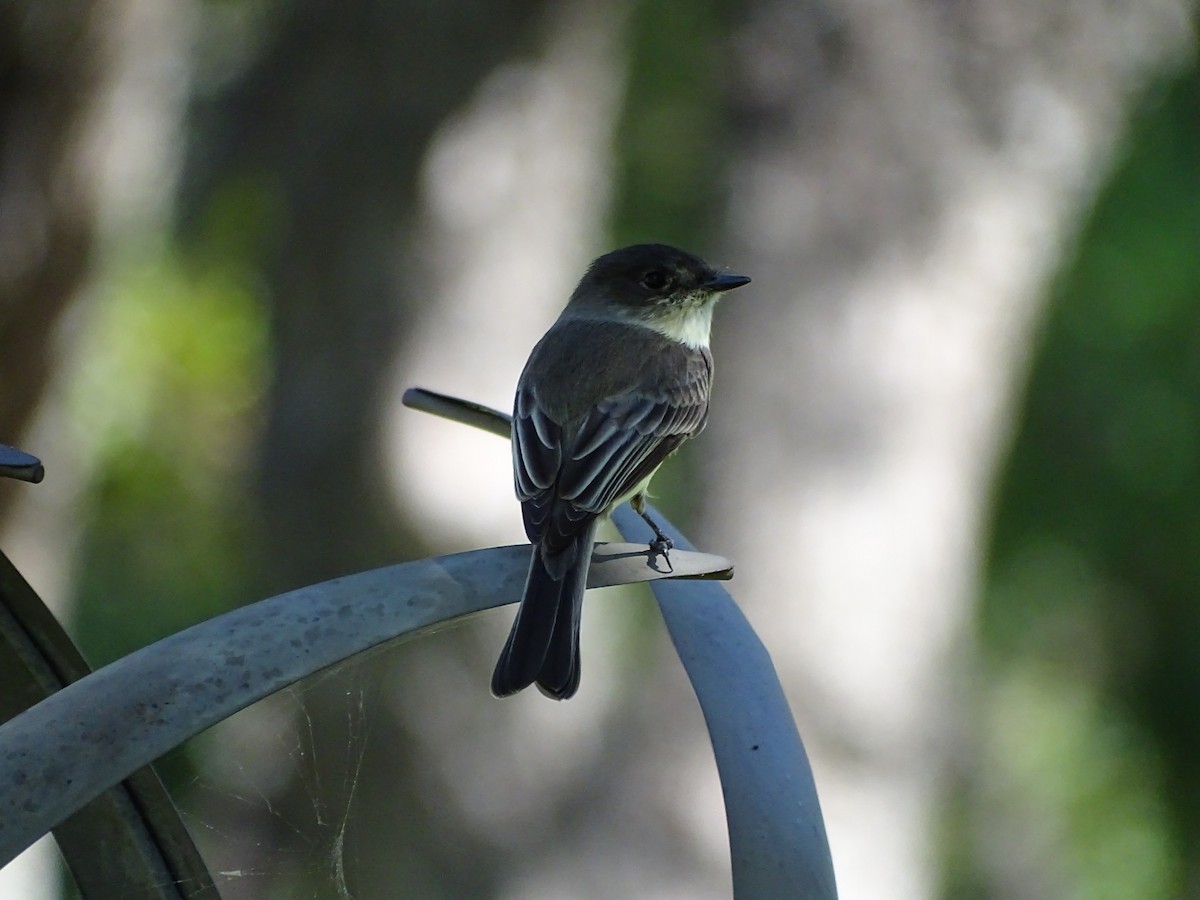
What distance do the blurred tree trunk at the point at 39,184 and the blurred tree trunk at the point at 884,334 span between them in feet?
8.25

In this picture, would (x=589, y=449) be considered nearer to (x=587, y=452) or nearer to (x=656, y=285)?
(x=587, y=452)

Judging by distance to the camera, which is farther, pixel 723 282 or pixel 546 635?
pixel 723 282

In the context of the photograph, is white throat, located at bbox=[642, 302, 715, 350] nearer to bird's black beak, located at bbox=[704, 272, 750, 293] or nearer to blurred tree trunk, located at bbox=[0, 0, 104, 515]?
bird's black beak, located at bbox=[704, 272, 750, 293]

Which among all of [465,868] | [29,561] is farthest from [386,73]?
[465,868]

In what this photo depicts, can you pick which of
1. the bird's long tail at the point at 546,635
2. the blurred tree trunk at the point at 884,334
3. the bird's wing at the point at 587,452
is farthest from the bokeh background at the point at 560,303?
the bird's long tail at the point at 546,635

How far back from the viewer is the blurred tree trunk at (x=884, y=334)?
3934mm

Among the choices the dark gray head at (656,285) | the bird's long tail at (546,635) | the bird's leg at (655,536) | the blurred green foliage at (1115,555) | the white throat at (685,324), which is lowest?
the blurred green foliage at (1115,555)

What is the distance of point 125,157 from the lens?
5.65 meters

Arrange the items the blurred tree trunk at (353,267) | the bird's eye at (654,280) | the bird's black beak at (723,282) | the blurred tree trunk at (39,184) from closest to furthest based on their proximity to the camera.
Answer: the bird's black beak at (723,282)
the bird's eye at (654,280)
the blurred tree trunk at (353,267)
the blurred tree trunk at (39,184)

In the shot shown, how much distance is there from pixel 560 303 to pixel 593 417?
2.24 m

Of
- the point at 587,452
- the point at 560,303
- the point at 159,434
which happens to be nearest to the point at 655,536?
the point at 587,452

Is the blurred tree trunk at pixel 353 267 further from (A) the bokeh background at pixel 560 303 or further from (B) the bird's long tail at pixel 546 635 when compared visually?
(B) the bird's long tail at pixel 546 635

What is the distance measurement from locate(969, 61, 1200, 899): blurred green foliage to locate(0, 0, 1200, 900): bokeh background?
1.63 m

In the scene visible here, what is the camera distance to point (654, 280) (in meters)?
3.10
